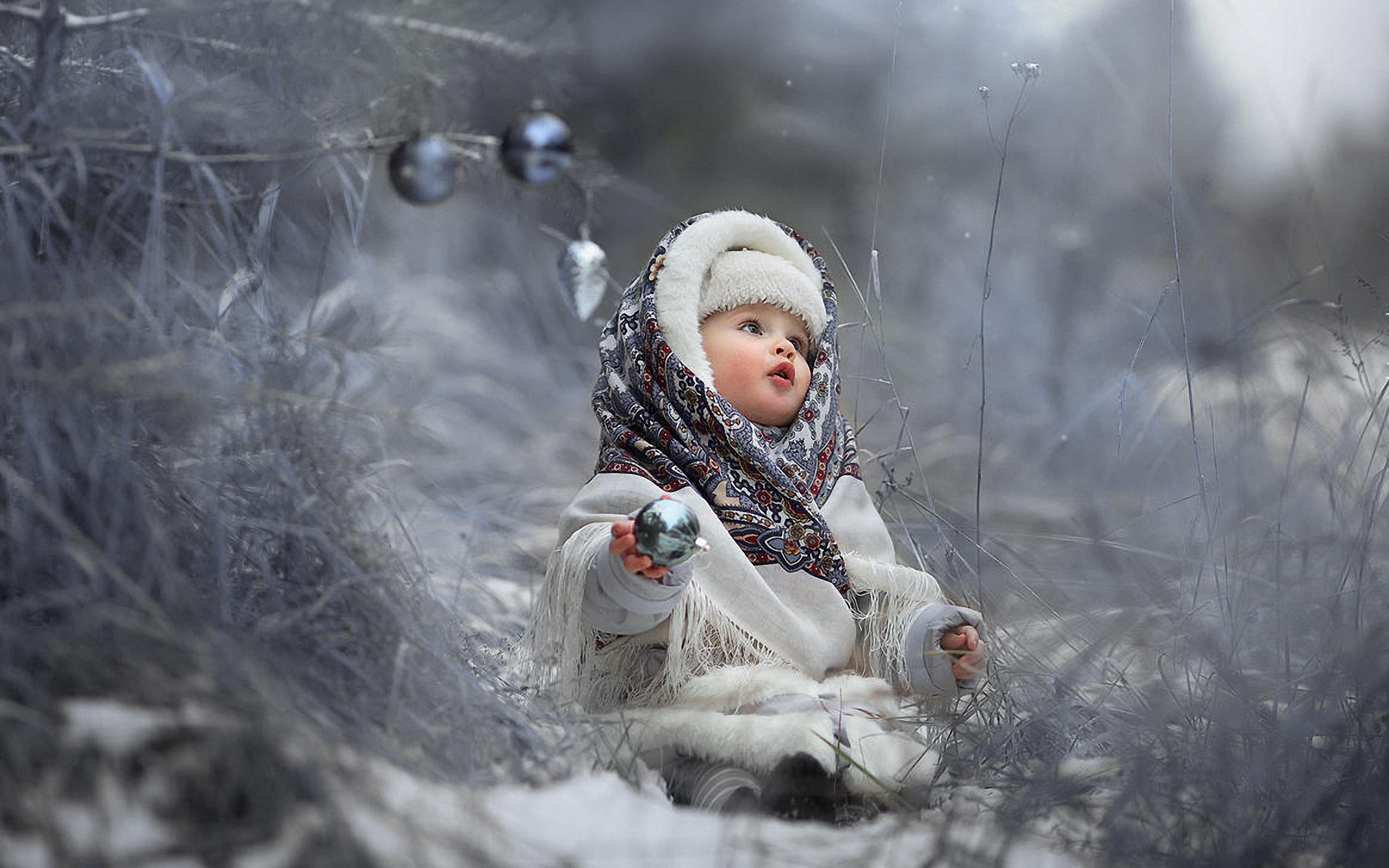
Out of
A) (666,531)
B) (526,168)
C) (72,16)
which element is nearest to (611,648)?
(666,531)

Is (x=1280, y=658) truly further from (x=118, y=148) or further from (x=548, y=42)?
(x=118, y=148)

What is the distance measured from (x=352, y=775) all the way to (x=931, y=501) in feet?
3.79

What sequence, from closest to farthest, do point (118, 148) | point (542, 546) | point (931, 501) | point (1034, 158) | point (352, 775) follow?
point (352, 775) < point (118, 148) < point (931, 501) < point (542, 546) < point (1034, 158)

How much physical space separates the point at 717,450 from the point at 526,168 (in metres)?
0.48

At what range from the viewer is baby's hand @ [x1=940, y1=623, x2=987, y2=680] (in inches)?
60.7

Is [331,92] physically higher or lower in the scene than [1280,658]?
higher

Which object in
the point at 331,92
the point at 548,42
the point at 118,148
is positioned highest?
the point at 548,42

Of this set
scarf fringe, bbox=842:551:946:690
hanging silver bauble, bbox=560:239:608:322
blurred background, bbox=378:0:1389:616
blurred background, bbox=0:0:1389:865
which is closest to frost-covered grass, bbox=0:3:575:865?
blurred background, bbox=0:0:1389:865

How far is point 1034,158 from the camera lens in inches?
126

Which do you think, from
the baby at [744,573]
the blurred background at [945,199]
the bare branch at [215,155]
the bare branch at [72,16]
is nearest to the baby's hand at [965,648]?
the baby at [744,573]

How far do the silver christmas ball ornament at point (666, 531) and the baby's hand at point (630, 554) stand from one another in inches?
0.6

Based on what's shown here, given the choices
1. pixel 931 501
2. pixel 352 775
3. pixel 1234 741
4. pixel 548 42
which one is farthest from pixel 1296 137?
pixel 352 775

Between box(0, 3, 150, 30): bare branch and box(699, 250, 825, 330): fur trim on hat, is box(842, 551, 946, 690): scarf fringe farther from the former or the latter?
box(0, 3, 150, 30): bare branch

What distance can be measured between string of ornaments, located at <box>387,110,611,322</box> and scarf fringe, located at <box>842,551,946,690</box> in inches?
23.9
